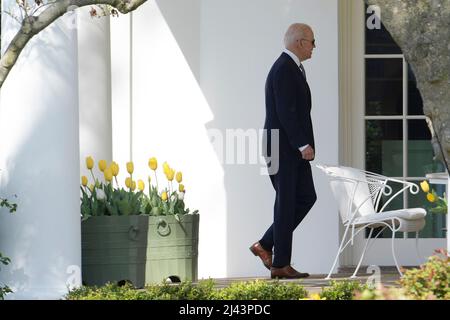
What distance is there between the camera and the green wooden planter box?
8383 mm

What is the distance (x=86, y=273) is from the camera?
834 centimetres

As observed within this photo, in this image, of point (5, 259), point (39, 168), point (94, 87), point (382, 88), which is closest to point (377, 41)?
point (382, 88)

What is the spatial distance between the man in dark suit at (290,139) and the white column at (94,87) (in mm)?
1401

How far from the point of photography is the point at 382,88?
10.8 metres

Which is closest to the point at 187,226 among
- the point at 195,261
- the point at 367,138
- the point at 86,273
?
the point at 195,261

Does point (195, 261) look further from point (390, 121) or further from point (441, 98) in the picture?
point (441, 98)

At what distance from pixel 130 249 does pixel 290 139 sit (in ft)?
4.84

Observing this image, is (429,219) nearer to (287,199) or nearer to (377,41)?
(377,41)

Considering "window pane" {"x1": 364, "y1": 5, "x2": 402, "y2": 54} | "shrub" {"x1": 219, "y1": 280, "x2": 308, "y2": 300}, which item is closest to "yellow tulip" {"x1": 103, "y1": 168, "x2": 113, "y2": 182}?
"shrub" {"x1": 219, "y1": 280, "x2": 308, "y2": 300}

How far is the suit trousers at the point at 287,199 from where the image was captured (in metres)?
8.99

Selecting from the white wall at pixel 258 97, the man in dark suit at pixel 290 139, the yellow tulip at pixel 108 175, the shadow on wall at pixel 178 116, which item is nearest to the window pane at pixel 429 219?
the white wall at pixel 258 97

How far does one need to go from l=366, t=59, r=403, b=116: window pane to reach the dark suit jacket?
1.88m

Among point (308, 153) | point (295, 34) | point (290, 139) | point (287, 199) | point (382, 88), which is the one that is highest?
point (295, 34)
